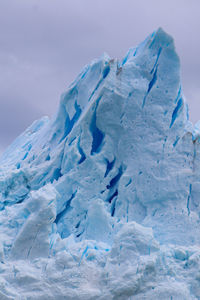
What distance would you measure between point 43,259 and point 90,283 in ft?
2.90

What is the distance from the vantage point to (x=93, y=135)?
884 centimetres

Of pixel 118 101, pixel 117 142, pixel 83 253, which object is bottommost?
pixel 83 253

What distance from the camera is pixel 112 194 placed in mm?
8523

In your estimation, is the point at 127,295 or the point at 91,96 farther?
the point at 91,96

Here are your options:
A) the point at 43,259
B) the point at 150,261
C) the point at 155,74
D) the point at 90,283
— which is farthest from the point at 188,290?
the point at 155,74

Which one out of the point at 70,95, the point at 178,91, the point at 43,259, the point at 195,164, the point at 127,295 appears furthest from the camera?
the point at 70,95

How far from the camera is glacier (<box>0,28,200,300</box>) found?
6.62m

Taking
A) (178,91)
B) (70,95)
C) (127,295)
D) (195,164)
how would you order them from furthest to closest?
(70,95) → (178,91) → (195,164) → (127,295)

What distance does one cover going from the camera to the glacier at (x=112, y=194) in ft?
21.7

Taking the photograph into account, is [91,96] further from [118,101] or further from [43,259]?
[43,259]

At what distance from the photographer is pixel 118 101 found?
8648 mm

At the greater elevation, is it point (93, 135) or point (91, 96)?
point (91, 96)

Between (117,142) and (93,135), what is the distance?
523 millimetres

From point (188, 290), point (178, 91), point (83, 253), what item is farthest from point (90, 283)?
point (178, 91)
